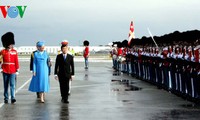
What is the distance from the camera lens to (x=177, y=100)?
49.4 ft

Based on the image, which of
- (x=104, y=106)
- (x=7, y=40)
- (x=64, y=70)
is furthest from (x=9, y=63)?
(x=104, y=106)

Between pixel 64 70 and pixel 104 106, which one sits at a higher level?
pixel 64 70

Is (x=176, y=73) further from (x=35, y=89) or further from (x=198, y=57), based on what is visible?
(x=35, y=89)

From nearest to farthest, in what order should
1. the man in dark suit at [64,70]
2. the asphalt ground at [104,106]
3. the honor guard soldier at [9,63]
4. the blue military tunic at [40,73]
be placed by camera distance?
the asphalt ground at [104,106] < the honor guard soldier at [9,63] < the man in dark suit at [64,70] < the blue military tunic at [40,73]

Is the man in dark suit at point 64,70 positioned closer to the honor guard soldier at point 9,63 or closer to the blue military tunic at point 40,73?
the blue military tunic at point 40,73

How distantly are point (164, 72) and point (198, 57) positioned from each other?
4.81m

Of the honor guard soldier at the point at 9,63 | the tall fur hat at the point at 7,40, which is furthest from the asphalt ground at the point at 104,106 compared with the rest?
the tall fur hat at the point at 7,40

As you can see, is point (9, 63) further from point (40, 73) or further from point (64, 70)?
point (64, 70)

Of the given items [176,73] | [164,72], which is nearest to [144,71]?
[164,72]

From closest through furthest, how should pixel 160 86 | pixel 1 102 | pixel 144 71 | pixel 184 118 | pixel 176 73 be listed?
pixel 184 118 < pixel 1 102 < pixel 176 73 < pixel 160 86 < pixel 144 71

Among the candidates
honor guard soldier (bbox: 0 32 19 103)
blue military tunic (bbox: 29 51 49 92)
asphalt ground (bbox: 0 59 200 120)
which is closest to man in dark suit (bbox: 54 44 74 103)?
blue military tunic (bbox: 29 51 49 92)

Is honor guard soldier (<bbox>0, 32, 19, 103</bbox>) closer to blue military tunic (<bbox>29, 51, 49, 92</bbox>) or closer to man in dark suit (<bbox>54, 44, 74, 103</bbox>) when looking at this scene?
blue military tunic (<bbox>29, 51, 49, 92</bbox>)

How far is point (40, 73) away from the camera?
1534 centimetres

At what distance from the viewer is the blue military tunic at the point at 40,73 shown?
50.1ft
